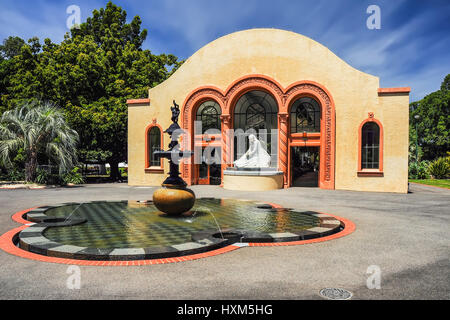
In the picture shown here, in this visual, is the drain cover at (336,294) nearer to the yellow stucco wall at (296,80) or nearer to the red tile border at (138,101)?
the yellow stucco wall at (296,80)

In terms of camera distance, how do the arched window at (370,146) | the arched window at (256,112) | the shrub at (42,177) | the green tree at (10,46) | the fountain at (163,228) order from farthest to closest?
the green tree at (10,46) < the arched window at (256,112) < the shrub at (42,177) < the arched window at (370,146) < the fountain at (163,228)

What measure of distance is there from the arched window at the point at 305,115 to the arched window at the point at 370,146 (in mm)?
2984

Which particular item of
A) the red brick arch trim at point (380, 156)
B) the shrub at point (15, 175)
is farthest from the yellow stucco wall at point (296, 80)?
the shrub at point (15, 175)

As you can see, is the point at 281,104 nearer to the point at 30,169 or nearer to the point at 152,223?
the point at 152,223

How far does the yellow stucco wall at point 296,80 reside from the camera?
1869cm

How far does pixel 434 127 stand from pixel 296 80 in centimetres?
4069

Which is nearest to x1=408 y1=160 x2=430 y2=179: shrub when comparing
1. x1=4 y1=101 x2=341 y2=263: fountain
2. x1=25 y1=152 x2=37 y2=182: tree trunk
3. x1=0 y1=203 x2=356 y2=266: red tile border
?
x1=4 y1=101 x2=341 y2=263: fountain

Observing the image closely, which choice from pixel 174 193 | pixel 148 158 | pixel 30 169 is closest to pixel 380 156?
pixel 174 193

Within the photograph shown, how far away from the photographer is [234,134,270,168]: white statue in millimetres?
19531

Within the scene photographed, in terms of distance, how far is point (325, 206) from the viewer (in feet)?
41.2

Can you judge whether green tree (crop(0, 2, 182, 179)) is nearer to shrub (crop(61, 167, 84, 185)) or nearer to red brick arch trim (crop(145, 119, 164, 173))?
shrub (crop(61, 167, 84, 185))

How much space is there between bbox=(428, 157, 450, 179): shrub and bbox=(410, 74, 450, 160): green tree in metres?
13.2

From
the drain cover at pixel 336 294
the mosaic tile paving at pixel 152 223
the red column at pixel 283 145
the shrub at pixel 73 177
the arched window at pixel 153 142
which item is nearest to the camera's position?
the drain cover at pixel 336 294

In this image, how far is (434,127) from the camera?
49500mm
